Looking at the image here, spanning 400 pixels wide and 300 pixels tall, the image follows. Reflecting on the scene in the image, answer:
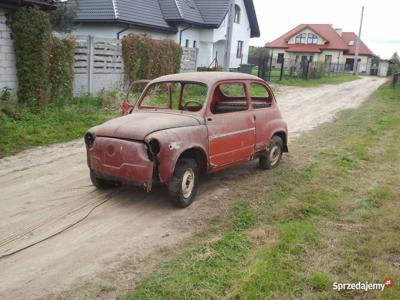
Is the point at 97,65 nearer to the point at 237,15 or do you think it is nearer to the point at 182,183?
the point at 182,183

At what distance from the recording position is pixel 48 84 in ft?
37.1

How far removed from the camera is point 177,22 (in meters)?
26.0

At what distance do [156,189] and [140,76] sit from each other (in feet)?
32.2

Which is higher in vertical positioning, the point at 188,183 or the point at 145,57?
the point at 145,57

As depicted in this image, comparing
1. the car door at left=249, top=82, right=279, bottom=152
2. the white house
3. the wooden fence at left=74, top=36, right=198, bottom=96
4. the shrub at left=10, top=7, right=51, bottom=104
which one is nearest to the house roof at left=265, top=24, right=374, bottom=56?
the white house

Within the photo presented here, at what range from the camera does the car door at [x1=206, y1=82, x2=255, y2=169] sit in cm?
612

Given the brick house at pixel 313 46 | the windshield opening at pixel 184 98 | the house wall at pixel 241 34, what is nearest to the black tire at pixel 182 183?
the windshield opening at pixel 184 98

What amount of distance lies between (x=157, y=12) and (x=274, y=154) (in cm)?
2021

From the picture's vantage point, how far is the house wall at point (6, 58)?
10.5 meters

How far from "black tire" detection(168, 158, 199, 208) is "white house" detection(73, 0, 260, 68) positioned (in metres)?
16.5

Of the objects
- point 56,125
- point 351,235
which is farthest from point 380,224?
point 56,125

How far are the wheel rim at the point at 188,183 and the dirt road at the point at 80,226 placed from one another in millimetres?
204

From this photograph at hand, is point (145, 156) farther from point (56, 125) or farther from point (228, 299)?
point (56, 125)

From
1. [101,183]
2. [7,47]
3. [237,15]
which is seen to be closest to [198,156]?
[101,183]
